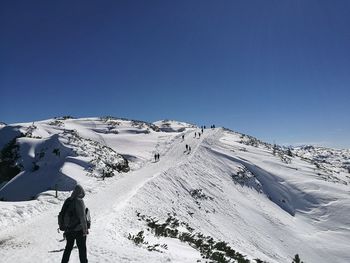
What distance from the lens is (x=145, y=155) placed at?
5828 cm

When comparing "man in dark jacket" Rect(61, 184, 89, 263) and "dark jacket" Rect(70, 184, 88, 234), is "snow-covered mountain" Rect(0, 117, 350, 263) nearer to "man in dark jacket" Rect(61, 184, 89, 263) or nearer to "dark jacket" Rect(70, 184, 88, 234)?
"man in dark jacket" Rect(61, 184, 89, 263)

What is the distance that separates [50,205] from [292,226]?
93.5ft

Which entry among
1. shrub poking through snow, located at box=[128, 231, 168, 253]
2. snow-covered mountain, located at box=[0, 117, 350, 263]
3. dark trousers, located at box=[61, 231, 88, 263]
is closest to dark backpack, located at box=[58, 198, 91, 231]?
dark trousers, located at box=[61, 231, 88, 263]

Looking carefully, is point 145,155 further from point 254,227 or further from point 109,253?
point 109,253

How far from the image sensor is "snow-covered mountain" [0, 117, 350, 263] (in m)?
16.2

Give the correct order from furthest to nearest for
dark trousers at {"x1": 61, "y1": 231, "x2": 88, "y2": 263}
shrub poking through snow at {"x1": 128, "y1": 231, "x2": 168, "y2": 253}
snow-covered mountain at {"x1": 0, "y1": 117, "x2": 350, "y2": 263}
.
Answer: snow-covered mountain at {"x1": 0, "y1": 117, "x2": 350, "y2": 263} → shrub poking through snow at {"x1": 128, "y1": 231, "x2": 168, "y2": 253} → dark trousers at {"x1": 61, "y1": 231, "x2": 88, "y2": 263}

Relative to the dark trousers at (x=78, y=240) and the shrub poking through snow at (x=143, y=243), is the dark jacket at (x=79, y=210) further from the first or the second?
the shrub poking through snow at (x=143, y=243)

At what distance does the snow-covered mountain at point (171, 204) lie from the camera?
53.3 feet

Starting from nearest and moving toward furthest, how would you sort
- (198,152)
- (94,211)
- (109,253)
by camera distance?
1. (109,253)
2. (94,211)
3. (198,152)

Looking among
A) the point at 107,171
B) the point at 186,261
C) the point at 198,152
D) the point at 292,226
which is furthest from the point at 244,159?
the point at 186,261

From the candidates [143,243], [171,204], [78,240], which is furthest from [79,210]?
[171,204]

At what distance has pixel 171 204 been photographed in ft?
104

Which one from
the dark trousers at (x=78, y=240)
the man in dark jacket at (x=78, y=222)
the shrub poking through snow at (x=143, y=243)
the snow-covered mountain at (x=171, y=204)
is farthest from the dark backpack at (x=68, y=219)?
the shrub poking through snow at (x=143, y=243)

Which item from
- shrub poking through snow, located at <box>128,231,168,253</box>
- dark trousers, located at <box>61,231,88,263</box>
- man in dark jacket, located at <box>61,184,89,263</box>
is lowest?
shrub poking through snow, located at <box>128,231,168,253</box>
